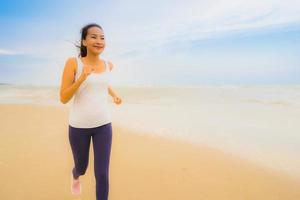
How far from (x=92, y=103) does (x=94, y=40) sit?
59 cm

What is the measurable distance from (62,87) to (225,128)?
5605mm

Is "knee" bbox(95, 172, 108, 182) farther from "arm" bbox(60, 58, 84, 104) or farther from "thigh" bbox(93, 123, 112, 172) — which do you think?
"arm" bbox(60, 58, 84, 104)

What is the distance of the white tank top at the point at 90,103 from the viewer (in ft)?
9.40

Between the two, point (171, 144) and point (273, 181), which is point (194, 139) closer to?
point (171, 144)

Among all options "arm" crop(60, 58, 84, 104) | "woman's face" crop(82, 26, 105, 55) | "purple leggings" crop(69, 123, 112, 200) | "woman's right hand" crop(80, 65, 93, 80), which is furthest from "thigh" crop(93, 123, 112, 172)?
"woman's face" crop(82, 26, 105, 55)

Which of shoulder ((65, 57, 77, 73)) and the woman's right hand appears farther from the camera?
shoulder ((65, 57, 77, 73))

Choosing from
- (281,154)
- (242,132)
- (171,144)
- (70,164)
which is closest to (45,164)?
(70,164)

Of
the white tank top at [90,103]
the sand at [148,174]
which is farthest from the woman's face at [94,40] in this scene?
the sand at [148,174]

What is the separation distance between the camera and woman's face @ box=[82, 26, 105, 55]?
2926mm

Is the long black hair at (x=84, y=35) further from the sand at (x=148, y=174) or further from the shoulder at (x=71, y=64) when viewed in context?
the sand at (x=148, y=174)

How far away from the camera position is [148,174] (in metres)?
4.48

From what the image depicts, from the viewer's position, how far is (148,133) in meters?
7.28

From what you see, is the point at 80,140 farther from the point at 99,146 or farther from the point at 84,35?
the point at 84,35

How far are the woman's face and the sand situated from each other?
1.84 metres
